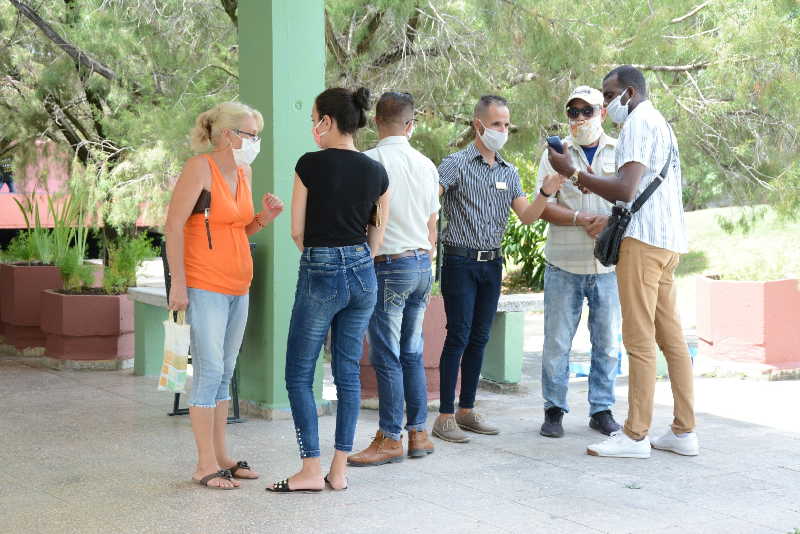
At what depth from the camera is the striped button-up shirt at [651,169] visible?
517cm

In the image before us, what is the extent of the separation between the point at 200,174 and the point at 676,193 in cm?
237

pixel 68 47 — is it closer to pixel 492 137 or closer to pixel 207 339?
pixel 492 137

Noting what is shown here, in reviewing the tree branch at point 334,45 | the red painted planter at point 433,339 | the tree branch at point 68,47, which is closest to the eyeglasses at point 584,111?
the red painted planter at point 433,339

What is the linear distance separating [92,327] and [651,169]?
461 centimetres

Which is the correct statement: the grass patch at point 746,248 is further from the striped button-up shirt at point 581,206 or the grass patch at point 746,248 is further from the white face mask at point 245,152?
the white face mask at point 245,152

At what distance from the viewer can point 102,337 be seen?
26.5 feet

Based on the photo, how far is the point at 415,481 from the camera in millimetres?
4855

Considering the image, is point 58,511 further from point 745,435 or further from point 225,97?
point 225,97

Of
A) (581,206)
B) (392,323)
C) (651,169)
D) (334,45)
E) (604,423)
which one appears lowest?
(604,423)

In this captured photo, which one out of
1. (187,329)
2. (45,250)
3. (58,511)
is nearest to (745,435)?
(187,329)

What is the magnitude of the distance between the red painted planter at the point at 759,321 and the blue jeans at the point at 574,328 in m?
2.31

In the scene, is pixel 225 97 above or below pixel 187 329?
above

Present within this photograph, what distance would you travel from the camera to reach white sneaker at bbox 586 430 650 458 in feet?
17.5

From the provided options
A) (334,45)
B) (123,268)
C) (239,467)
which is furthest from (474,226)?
(123,268)
